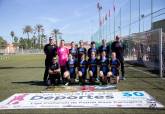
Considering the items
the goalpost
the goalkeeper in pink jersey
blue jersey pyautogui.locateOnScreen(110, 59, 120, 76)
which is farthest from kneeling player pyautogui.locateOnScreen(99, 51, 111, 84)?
the goalpost

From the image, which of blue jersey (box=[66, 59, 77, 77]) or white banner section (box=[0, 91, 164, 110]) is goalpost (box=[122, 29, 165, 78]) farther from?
white banner section (box=[0, 91, 164, 110])

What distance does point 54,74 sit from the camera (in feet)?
42.2

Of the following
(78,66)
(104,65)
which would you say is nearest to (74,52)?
(78,66)

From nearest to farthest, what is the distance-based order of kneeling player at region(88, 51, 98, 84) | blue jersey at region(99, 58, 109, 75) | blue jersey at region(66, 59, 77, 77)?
1. blue jersey at region(99, 58, 109, 75)
2. kneeling player at region(88, 51, 98, 84)
3. blue jersey at region(66, 59, 77, 77)

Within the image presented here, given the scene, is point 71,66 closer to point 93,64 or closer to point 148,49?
→ point 93,64

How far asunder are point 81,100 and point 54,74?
3783 millimetres

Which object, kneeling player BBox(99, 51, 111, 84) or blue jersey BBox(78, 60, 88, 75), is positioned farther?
blue jersey BBox(78, 60, 88, 75)

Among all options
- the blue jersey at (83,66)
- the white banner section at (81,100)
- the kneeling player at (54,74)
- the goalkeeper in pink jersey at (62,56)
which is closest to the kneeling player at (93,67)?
the blue jersey at (83,66)

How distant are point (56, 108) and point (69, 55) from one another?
5.00 metres

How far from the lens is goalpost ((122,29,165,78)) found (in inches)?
651

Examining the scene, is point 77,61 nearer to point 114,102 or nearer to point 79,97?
point 79,97

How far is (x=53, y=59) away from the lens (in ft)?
43.0

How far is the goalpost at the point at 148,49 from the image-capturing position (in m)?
16.5

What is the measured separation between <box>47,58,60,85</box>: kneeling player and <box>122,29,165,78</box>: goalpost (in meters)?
4.96
